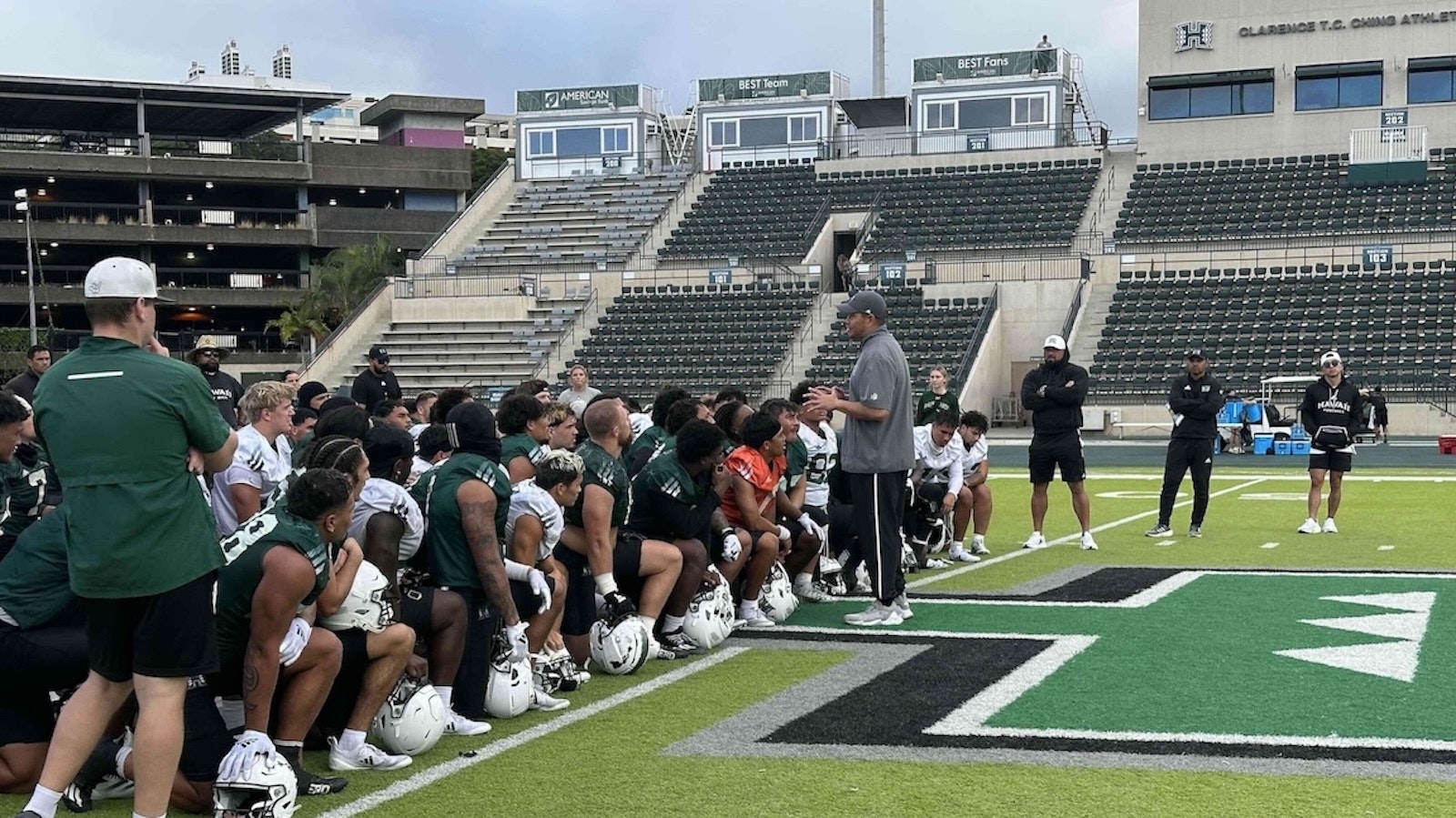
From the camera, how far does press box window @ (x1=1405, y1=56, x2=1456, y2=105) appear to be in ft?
137

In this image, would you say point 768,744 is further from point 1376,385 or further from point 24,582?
point 1376,385

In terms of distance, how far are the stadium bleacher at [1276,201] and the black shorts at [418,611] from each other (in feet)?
116

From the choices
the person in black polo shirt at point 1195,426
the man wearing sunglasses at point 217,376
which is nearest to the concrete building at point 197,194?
the man wearing sunglasses at point 217,376

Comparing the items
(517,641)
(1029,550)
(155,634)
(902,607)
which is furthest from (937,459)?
(155,634)

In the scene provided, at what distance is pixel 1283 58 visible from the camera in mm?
43094

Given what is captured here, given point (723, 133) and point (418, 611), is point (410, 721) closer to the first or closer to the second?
point (418, 611)

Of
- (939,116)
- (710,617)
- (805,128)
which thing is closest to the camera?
(710,617)

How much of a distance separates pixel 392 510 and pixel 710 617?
2.50 m

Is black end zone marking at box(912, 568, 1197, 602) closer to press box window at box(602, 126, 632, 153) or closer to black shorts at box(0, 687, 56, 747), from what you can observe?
black shorts at box(0, 687, 56, 747)

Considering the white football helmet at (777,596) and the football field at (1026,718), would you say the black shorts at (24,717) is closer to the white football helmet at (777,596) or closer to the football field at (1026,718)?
the football field at (1026,718)

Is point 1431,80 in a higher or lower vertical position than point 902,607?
higher

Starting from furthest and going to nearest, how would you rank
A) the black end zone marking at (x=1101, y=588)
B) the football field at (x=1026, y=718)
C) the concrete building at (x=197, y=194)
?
the concrete building at (x=197, y=194) → the black end zone marking at (x=1101, y=588) → the football field at (x=1026, y=718)

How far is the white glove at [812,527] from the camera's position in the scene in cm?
998

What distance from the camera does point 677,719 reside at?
661 centimetres
